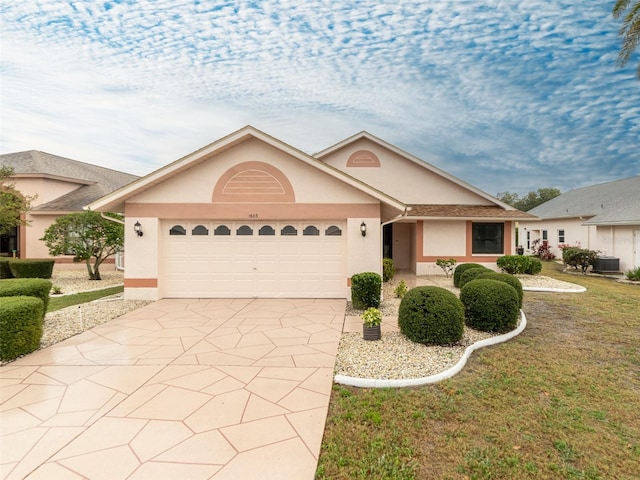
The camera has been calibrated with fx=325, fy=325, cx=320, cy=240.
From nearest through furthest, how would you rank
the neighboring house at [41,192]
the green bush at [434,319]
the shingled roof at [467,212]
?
the green bush at [434,319]
the shingled roof at [467,212]
the neighboring house at [41,192]

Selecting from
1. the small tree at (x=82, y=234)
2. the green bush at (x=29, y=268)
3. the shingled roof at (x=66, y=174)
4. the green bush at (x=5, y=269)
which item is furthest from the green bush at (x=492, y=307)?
the shingled roof at (x=66, y=174)

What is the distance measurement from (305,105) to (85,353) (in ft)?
56.1

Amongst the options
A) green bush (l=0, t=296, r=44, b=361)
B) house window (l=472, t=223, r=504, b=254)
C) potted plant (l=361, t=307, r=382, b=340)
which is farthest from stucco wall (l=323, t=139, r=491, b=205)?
green bush (l=0, t=296, r=44, b=361)

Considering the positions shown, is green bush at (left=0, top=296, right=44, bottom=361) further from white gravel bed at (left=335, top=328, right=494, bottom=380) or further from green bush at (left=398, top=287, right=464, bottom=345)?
green bush at (left=398, top=287, right=464, bottom=345)

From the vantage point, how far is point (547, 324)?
8266mm

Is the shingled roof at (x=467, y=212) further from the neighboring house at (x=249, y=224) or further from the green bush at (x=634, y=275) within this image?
the neighboring house at (x=249, y=224)

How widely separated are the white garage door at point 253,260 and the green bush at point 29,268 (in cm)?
831

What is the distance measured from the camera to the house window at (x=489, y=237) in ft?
55.9

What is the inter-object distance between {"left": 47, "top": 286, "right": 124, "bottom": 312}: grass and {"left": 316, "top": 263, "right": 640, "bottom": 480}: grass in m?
10.2

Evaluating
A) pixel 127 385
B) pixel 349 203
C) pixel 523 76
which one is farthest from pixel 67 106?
pixel 523 76

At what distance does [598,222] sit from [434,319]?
709 inches

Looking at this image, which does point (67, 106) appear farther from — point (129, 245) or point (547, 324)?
point (547, 324)

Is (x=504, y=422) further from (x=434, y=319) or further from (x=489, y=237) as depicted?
(x=489, y=237)

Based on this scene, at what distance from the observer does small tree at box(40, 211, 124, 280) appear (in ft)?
47.3
